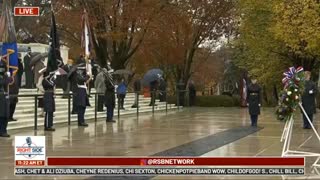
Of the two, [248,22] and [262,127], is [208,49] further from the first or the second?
[262,127]

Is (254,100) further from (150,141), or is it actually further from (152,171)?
(152,171)

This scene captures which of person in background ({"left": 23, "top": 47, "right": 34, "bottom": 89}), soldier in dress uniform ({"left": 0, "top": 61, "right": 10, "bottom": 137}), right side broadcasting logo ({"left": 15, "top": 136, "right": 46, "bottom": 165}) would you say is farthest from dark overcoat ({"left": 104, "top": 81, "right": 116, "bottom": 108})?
right side broadcasting logo ({"left": 15, "top": 136, "right": 46, "bottom": 165})

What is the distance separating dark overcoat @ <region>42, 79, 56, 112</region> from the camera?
1673cm

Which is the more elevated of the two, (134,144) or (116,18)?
(116,18)

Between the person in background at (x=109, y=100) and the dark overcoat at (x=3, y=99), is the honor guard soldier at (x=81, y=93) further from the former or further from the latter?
the dark overcoat at (x=3, y=99)

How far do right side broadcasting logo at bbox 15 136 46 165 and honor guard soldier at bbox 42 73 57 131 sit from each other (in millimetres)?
8680

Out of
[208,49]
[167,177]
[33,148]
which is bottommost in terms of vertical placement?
[167,177]

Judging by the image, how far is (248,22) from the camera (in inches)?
1596

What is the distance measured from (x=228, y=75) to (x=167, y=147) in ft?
178

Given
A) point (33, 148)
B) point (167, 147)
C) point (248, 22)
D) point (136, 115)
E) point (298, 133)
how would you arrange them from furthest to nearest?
point (248, 22), point (136, 115), point (298, 133), point (167, 147), point (33, 148)

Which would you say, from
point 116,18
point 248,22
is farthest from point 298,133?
point 248,22

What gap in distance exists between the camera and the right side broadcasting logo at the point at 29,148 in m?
8.07

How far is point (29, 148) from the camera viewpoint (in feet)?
26.6

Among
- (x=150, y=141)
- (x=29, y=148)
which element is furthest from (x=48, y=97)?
(x=29, y=148)
